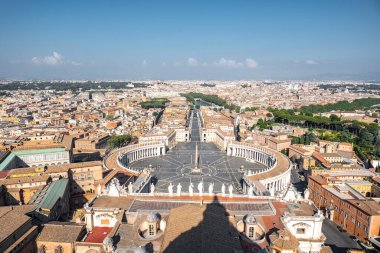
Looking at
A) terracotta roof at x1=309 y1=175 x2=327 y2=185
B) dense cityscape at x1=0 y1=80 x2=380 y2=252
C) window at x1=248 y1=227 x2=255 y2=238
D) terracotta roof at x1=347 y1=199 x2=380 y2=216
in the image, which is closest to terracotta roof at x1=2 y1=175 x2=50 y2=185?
dense cityscape at x1=0 y1=80 x2=380 y2=252

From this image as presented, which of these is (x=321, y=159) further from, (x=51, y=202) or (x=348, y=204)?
(x=51, y=202)

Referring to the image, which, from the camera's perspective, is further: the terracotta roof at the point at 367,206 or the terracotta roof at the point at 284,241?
the terracotta roof at the point at 367,206

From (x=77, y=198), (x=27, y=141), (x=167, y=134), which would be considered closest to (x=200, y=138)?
(x=167, y=134)

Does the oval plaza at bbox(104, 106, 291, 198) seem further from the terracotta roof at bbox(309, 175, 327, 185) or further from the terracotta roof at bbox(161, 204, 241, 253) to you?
the terracotta roof at bbox(161, 204, 241, 253)

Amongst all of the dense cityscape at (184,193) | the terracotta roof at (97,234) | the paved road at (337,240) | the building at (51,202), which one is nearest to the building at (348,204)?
the dense cityscape at (184,193)

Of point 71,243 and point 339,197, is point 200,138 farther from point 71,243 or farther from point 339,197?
point 71,243

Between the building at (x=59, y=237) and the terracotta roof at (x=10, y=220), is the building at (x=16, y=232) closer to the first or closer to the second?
the terracotta roof at (x=10, y=220)
